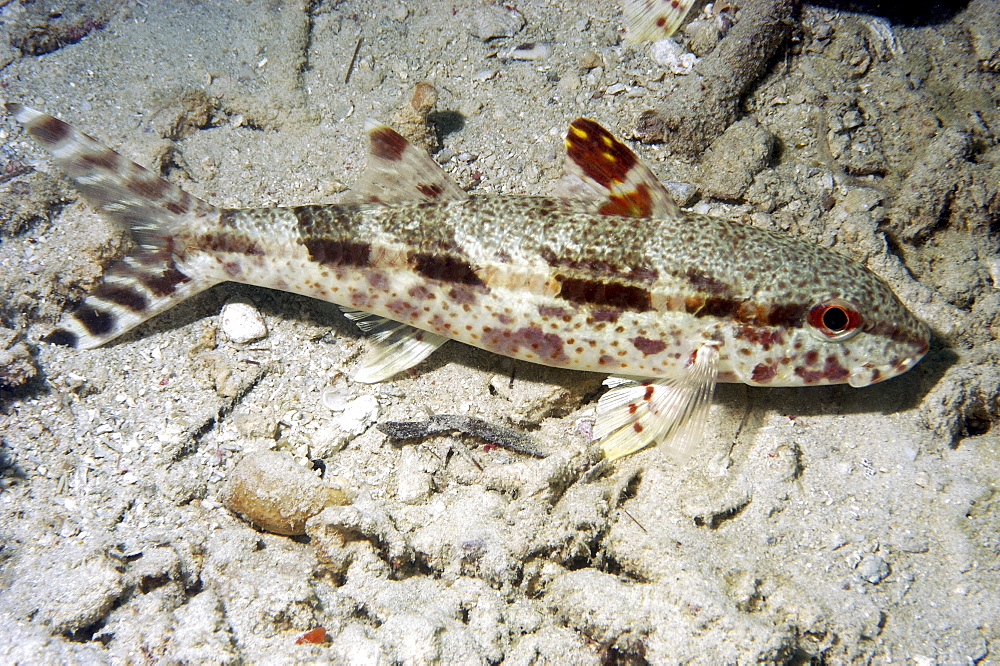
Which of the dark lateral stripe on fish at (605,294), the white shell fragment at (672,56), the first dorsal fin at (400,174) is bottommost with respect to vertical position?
the dark lateral stripe on fish at (605,294)

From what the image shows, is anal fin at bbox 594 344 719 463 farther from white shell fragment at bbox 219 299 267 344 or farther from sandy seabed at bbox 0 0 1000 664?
white shell fragment at bbox 219 299 267 344

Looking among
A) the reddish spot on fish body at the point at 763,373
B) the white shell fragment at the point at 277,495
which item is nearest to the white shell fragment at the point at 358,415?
the white shell fragment at the point at 277,495

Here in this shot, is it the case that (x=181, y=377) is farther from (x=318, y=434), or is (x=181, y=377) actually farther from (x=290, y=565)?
(x=290, y=565)

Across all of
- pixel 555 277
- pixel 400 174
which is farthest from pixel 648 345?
pixel 400 174

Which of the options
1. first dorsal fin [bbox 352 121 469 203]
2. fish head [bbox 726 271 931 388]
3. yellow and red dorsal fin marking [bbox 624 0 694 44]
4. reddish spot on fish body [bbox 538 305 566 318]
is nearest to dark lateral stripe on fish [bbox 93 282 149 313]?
first dorsal fin [bbox 352 121 469 203]

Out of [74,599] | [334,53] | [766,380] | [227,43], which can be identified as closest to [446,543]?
[74,599]

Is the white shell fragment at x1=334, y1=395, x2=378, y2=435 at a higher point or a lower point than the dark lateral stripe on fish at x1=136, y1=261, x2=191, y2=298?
lower

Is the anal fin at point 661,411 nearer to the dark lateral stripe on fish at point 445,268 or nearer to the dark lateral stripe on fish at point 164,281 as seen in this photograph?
the dark lateral stripe on fish at point 445,268
